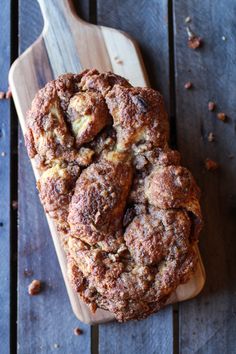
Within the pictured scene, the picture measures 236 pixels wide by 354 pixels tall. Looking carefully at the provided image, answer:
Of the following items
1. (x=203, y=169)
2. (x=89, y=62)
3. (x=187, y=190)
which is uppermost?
(x=89, y=62)

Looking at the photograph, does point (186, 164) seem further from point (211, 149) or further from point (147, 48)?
point (147, 48)

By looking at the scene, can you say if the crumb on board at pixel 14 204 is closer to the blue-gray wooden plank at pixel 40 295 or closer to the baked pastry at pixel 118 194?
the blue-gray wooden plank at pixel 40 295

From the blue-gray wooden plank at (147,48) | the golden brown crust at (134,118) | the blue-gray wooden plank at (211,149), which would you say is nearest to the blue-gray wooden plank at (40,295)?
the blue-gray wooden plank at (147,48)

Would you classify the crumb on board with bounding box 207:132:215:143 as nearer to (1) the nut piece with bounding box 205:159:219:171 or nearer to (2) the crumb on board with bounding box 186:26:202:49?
(1) the nut piece with bounding box 205:159:219:171

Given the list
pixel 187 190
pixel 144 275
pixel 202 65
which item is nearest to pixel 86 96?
pixel 187 190

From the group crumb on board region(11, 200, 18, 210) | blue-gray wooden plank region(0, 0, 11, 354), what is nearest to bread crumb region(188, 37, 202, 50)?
blue-gray wooden plank region(0, 0, 11, 354)

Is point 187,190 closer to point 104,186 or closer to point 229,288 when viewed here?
point 104,186
